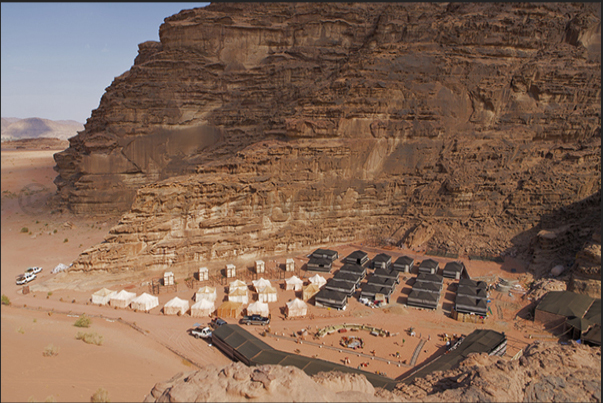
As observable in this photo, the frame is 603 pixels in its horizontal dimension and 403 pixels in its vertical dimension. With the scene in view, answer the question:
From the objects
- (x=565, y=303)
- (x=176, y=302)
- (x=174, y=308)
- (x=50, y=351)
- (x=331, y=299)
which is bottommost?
(x=331, y=299)

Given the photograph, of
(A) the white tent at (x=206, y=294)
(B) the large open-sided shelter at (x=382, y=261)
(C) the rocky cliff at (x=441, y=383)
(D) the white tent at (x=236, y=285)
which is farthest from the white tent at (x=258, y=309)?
(C) the rocky cliff at (x=441, y=383)

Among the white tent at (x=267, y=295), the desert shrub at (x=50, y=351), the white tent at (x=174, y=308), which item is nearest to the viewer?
the desert shrub at (x=50, y=351)

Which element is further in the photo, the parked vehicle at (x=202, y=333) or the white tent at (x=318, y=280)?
the white tent at (x=318, y=280)

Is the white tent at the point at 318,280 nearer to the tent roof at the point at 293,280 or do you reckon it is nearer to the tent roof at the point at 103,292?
the tent roof at the point at 293,280

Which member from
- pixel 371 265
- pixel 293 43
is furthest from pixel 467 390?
pixel 293 43

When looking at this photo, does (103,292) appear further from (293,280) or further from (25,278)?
(293,280)

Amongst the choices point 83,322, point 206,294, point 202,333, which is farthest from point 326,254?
point 83,322
